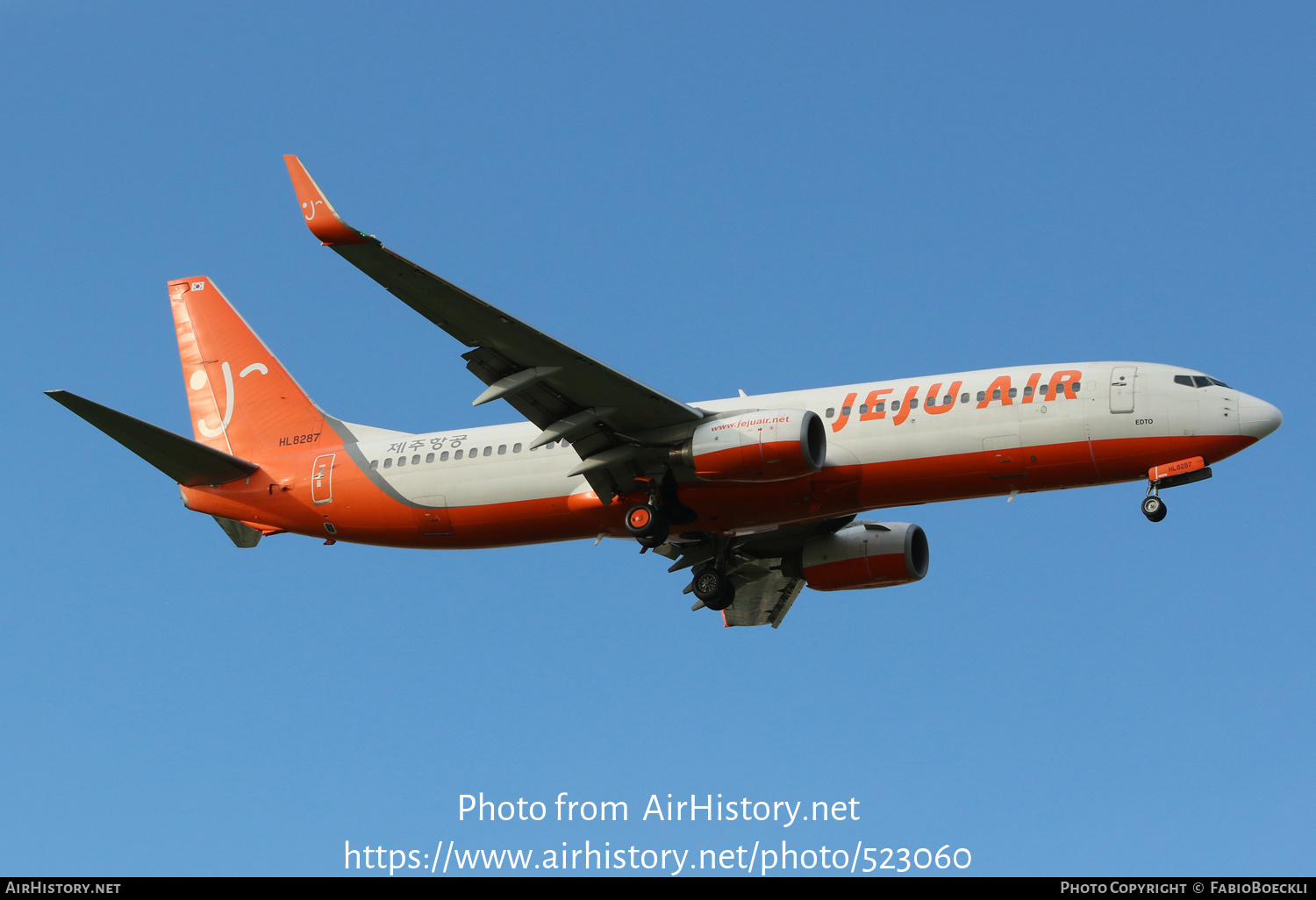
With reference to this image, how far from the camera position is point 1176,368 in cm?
3138

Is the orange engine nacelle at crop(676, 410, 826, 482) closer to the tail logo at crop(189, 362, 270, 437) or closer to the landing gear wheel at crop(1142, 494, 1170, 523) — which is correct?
the landing gear wheel at crop(1142, 494, 1170, 523)

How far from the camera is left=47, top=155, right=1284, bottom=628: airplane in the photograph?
30.4 meters

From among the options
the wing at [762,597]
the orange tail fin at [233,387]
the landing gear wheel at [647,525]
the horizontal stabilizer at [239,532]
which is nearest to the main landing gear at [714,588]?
the wing at [762,597]

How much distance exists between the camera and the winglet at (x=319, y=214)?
26.5 m

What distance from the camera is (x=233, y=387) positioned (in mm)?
40281

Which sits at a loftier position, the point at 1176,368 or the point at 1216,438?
the point at 1176,368

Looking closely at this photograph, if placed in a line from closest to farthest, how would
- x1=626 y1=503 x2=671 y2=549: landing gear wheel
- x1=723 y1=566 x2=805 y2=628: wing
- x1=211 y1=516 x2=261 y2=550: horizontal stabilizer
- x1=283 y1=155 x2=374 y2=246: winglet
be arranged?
x1=283 y1=155 x2=374 y2=246: winglet < x1=626 y1=503 x2=671 y2=549: landing gear wheel < x1=211 y1=516 x2=261 y2=550: horizontal stabilizer < x1=723 y1=566 x2=805 y2=628: wing

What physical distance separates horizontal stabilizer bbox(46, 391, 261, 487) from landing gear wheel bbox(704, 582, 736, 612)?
43.2 ft

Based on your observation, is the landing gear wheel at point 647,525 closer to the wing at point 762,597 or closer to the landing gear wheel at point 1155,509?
the wing at point 762,597

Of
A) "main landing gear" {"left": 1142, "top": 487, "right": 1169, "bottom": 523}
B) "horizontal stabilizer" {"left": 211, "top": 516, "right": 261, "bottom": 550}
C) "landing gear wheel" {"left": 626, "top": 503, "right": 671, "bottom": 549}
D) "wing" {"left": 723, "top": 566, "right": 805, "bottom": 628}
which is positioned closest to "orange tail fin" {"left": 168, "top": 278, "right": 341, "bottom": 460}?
"horizontal stabilizer" {"left": 211, "top": 516, "right": 261, "bottom": 550}

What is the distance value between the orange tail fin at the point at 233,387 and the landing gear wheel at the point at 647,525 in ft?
32.1

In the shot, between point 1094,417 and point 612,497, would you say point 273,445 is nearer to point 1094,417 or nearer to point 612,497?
point 612,497

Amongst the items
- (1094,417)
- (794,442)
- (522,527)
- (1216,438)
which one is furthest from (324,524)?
(1216,438)
